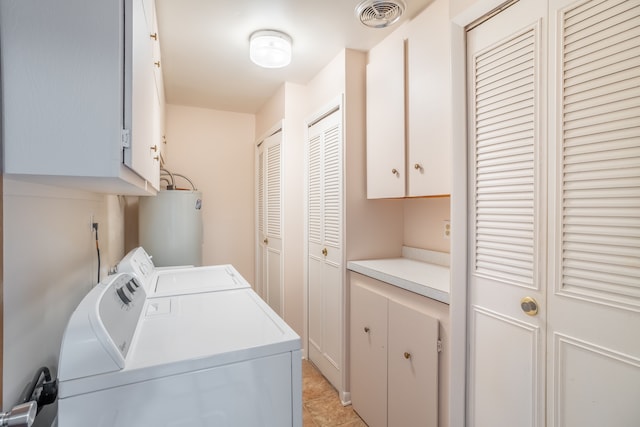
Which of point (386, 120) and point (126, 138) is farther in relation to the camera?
point (386, 120)

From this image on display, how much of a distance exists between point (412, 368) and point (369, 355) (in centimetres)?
39

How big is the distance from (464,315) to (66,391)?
127 cm

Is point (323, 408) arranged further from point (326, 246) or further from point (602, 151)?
point (602, 151)

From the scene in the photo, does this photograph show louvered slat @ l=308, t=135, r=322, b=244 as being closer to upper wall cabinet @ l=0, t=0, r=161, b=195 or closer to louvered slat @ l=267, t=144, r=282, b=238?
louvered slat @ l=267, t=144, r=282, b=238

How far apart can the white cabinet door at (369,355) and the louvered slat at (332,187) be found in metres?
0.40

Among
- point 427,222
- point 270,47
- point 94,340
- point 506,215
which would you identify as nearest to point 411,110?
point 427,222

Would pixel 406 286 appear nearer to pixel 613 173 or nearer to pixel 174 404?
pixel 613 173

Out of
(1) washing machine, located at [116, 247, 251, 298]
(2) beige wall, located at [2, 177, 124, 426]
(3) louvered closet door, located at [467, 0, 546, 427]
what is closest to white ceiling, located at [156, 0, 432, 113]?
(3) louvered closet door, located at [467, 0, 546, 427]

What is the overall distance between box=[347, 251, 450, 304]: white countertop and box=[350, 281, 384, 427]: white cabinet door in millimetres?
123

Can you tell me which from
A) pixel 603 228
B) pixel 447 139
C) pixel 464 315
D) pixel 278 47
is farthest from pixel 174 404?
pixel 278 47

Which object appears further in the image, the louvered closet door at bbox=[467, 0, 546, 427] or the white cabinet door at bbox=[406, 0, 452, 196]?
the white cabinet door at bbox=[406, 0, 452, 196]

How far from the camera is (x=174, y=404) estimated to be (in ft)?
2.86

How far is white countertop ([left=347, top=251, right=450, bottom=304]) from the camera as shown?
4.65 ft

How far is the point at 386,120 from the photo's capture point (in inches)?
76.4
